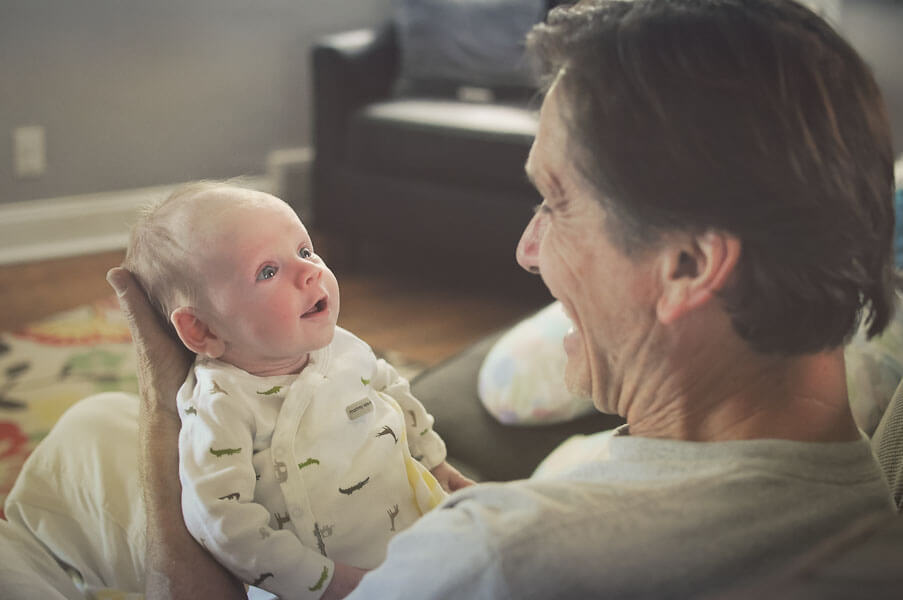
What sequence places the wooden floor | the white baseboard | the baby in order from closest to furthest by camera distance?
the baby < the wooden floor < the white baseboard

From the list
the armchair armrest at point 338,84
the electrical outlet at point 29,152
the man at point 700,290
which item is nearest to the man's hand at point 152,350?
the man at point 700,290

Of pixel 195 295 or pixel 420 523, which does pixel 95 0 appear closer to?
pixel 195 295

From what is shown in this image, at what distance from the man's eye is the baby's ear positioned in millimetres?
84

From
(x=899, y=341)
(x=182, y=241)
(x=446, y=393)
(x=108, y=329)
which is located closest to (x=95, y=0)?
(x=108, y=329)

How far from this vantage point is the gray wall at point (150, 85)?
312 centimetres

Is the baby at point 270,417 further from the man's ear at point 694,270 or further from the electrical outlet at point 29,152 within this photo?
the electrical outlet at point 29,152

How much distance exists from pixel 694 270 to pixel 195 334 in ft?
1.61

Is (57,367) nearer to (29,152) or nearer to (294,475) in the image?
(29,152)

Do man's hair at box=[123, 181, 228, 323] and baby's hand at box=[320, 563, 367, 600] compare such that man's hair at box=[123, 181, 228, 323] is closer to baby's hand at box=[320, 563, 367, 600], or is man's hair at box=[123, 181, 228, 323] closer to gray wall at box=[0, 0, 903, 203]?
baby's hand at box=[320, 563, 367, 600]

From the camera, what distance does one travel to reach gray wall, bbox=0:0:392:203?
3.12m

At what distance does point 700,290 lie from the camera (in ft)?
2.22

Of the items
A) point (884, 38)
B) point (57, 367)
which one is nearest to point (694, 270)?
point (57, 367)

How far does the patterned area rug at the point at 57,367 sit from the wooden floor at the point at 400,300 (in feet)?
0.24

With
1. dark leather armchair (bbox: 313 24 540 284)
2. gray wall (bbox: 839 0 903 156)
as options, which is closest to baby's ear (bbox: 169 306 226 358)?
dark leather armchair (bbox: 313 24 540 284)
